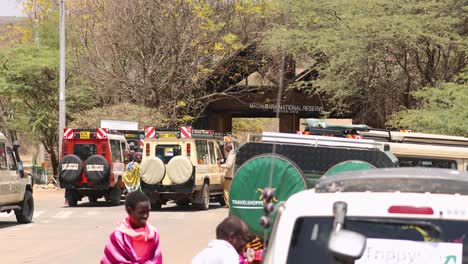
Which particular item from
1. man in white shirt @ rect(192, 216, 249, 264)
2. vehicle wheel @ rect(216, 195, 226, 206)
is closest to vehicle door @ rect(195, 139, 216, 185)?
vehicle wheel @ rect(216, 195, 226, 206)

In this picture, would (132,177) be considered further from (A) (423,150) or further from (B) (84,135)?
(A) (423,150)

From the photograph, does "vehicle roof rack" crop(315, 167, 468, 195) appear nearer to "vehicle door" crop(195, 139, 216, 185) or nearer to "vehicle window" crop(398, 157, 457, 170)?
"vehicle window" crop(398, 157, 457, 170)

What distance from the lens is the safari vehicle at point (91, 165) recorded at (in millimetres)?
26938

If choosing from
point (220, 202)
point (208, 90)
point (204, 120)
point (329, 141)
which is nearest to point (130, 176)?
point (220, 202)

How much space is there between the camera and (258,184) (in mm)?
9633

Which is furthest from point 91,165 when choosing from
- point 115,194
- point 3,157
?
point 3,157

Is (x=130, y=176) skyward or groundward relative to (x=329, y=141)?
groundward

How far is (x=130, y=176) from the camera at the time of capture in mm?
25031

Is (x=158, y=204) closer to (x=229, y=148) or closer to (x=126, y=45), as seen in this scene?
(x=229, y=148)

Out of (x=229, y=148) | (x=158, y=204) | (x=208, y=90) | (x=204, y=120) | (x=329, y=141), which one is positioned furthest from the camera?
(x=204, y=120)

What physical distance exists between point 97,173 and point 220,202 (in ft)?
15.9

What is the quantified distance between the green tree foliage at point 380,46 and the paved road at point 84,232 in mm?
6402

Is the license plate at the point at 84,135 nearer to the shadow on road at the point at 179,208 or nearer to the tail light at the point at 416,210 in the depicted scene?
the shadow on road at the point at 179,208

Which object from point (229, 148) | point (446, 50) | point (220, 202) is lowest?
point (220, 202)
